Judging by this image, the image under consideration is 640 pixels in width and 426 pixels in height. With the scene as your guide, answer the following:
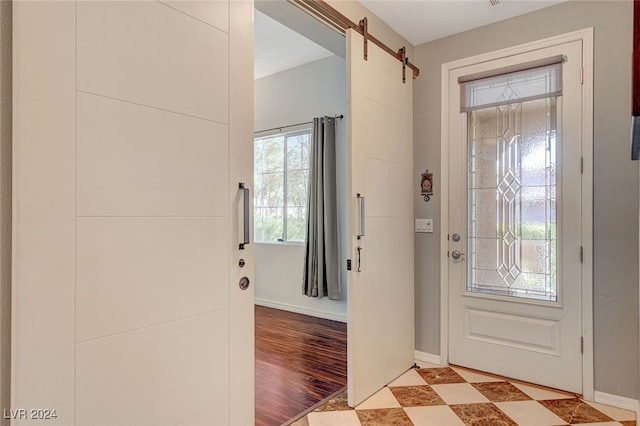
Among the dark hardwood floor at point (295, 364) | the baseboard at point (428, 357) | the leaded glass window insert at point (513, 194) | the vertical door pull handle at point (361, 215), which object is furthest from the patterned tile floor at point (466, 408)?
the vertical door pull handle at point (361, 215)

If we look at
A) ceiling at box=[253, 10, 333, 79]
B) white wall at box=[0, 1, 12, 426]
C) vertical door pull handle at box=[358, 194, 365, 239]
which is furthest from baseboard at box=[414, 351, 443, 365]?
ceiling at box=[253, 10, 333, 79]

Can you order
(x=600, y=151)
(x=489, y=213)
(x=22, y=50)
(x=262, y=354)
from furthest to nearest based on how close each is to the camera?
1. (x=262, y=354)
2. (x=489, y=213)
3. (x=600, y=151)
4. (x=22, y=50)

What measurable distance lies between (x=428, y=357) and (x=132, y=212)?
2.61 metres

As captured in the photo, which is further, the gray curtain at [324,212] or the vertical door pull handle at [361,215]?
the gray curtain at [324,212]

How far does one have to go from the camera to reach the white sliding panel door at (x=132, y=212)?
103 centimetres

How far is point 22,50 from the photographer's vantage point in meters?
1.00

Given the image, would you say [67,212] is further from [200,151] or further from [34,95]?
[200,151]

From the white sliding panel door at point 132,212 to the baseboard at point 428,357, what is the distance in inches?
73.9

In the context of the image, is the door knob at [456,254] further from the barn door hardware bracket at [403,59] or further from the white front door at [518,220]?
the barn door hardware bracket at [403,59]

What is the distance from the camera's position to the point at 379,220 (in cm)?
260

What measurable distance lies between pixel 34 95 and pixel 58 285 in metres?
0.52

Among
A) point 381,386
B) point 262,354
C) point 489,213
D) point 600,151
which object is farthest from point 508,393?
point 262,354

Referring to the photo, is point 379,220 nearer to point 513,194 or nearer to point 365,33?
point 513,194

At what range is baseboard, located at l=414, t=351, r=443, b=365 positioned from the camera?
9.88ft
